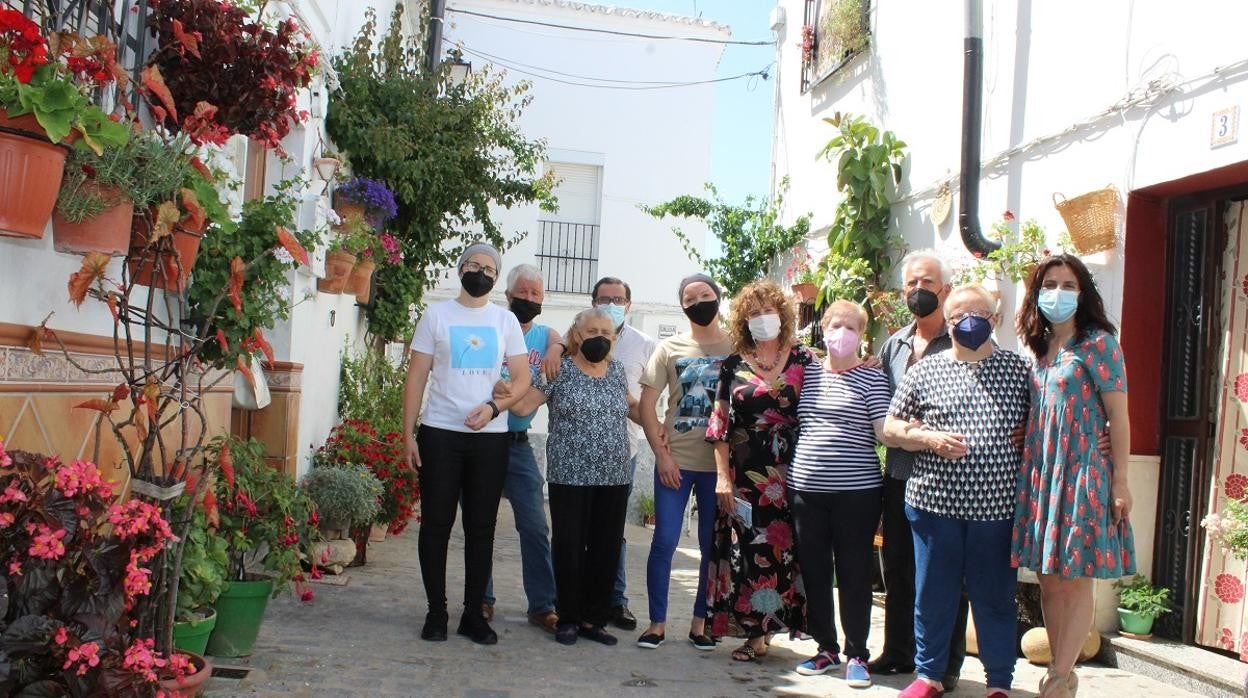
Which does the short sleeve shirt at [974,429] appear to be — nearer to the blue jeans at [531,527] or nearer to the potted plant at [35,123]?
the blue jeans at [531,527]

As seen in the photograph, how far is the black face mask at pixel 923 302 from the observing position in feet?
15.8

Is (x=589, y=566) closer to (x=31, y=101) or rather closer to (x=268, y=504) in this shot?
(x=268, y=504)

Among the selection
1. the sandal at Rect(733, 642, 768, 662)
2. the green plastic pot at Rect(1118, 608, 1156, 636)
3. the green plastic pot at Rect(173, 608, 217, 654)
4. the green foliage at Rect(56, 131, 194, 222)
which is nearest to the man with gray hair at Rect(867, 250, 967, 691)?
the sandal at Rect(733, 642, 768, 662)

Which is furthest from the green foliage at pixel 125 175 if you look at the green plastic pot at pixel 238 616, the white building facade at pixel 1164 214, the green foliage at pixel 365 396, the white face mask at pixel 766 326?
the green foliage at pixel 365 396

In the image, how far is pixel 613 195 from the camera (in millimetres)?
17375

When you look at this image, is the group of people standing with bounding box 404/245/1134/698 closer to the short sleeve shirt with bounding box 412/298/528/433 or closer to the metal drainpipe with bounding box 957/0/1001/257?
the short sleeve shirt with bounding box 412/298/528/433

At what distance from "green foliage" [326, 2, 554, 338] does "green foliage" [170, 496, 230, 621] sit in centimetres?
441

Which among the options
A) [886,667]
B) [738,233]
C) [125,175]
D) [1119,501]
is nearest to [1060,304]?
[1119,501]

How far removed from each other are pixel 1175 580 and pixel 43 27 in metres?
5.34

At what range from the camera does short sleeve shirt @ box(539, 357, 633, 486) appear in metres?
5.24

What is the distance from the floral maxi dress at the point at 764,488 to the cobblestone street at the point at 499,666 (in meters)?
0.28

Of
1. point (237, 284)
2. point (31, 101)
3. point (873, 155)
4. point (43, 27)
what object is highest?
point (873, 155)

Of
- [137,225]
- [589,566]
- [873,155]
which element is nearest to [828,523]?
[589,566]

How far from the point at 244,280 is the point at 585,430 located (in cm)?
181
